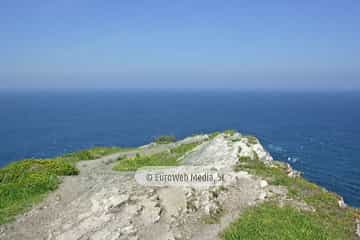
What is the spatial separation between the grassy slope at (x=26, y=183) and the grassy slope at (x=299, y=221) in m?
11.9

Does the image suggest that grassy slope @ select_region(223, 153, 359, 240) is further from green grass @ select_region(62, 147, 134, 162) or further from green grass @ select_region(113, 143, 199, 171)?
green grass @ select_region(62, 147, 134, 162)

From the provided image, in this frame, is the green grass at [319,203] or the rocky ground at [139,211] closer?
the rocky ground at [139,211]

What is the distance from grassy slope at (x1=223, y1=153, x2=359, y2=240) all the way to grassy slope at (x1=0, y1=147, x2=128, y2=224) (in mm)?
11869

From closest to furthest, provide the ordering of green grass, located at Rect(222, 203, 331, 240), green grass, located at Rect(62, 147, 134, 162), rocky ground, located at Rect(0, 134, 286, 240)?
green grass, located at Rect(222, 203, 331, 240)
rocky ground, located at Rect(0, 134, 286, 240)
green grass, located at Rect(62, 147, 134, 162)

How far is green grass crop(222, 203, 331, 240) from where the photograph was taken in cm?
1481

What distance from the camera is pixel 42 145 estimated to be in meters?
84.8

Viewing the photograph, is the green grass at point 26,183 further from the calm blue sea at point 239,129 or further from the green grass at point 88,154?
the calm blue sea at point 239,129

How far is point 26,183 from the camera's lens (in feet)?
71.3

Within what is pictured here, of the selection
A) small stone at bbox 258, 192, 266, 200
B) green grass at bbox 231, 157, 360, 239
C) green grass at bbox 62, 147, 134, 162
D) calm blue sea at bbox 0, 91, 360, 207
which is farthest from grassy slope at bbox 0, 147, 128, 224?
calm blue sea at bbox 0, 91, 360, 207

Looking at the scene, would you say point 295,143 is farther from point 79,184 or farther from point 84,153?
point 79,184

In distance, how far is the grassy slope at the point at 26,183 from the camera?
18.9 metres
